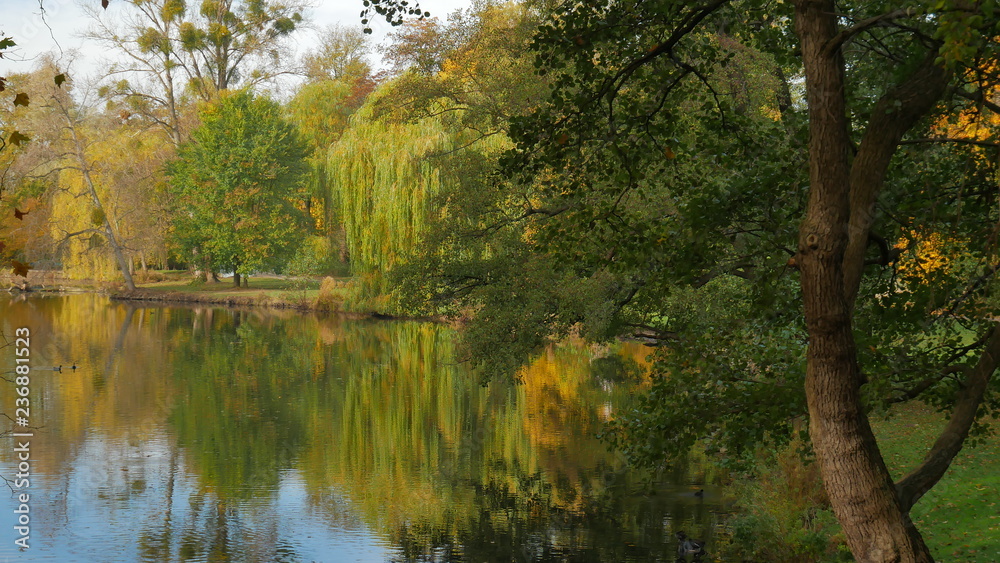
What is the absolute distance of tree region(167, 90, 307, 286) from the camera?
153 feet

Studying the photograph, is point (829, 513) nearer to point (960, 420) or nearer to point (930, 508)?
point (930, 508)

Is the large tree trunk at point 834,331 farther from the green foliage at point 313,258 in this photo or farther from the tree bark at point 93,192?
the tree bark at point 93,192

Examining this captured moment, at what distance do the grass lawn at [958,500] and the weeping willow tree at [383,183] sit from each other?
1918 cm

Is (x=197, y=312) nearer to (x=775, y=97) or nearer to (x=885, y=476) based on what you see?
(x=775, y=97)

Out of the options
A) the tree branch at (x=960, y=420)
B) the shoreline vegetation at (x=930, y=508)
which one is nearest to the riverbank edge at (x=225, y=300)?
the shoreline vegetation at (x=930, y=508)

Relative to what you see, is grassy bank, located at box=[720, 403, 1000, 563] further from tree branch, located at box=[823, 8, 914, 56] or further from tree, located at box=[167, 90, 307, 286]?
tree, located at box=[167, 90, 307, 286]

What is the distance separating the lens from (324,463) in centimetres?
1703

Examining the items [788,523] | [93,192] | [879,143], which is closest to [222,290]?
[93,192]

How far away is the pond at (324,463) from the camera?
12.8 metres

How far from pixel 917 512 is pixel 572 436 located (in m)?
8.25

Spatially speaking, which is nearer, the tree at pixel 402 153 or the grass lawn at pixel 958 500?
the grass lawn at pixel 958 500

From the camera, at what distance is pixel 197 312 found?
138 ft

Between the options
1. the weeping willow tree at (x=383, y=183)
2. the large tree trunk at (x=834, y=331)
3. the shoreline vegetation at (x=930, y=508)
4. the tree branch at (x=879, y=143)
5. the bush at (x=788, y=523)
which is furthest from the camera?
the weeping willow tree at (x=383, y=183)

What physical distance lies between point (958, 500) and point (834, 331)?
6.70m
